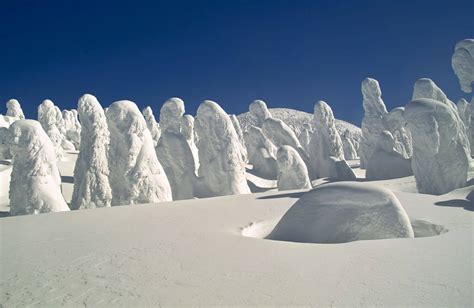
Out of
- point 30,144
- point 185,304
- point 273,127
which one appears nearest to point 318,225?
point 185,304

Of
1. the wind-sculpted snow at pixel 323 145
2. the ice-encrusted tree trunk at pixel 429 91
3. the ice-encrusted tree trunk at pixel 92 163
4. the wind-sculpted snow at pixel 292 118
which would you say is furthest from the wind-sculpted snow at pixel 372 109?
the wind-sculpted snow at pixel 292 118

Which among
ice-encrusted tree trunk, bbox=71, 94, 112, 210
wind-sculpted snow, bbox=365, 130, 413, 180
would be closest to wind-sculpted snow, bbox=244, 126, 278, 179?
wind-sculpted snow, bbox=365, 130, 413, 180

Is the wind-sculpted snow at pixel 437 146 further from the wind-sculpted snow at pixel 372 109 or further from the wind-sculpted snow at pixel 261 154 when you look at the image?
the wind-sculpted snow at pixel 372 109

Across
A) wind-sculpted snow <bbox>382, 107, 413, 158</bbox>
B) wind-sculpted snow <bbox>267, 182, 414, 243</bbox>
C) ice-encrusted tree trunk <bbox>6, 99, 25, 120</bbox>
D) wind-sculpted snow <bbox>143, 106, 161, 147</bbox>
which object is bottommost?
wind-sculpted snow <bbox>267, 182, 414, 243</bbox>

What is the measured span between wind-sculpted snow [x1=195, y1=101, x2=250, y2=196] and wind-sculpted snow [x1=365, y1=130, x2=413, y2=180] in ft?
28.6

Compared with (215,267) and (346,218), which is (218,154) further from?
(215,267)

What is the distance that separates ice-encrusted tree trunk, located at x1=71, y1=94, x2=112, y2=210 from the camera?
11391mm

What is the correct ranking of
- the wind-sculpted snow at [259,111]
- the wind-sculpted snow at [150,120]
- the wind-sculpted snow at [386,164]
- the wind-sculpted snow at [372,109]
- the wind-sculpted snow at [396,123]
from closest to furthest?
the wind-sculpted snow at [386,164]
the wind-sculpted snow at [396,123]
the wind-sculpted snow at [372,109]
the wind-sculpted snow at [259,111]
the wind-sculpted snow at [150,120]

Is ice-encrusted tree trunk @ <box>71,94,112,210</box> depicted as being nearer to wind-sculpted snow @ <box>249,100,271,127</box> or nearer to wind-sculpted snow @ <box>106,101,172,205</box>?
wind-sculpted snow @ <box>106,101,172,205</box>

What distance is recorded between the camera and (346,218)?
5711mm

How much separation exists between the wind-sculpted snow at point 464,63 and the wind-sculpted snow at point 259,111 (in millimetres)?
17218

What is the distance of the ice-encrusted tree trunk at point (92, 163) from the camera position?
11391mm

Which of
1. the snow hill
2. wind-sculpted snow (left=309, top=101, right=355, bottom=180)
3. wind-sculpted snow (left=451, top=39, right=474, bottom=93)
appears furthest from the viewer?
the snow hill

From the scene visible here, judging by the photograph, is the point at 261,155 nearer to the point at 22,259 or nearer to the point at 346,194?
the point at 346,194
